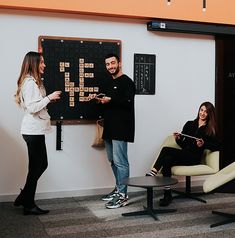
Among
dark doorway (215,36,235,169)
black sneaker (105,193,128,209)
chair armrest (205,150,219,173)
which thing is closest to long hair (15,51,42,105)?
black sneaker (105,193,128,209)

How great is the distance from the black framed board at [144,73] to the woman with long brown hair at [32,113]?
52.1 inches

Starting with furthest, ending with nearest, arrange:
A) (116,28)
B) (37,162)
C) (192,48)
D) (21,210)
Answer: (192,48) < (116,28) < (21,210) < (37,162)

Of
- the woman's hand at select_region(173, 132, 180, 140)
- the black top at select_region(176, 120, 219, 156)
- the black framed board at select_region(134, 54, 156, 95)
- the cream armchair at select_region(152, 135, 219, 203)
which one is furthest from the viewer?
the black framed board at select_region(134, 54, 156, 95)

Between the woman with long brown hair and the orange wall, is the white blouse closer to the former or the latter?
the woman with long brown hair

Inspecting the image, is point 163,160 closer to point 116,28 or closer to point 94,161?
point 94,161

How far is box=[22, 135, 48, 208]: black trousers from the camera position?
3.57 m

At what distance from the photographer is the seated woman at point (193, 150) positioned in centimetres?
405

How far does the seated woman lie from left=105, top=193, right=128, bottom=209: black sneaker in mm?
345

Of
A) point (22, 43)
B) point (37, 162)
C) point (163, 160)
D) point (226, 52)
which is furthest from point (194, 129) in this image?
point (22, 43)

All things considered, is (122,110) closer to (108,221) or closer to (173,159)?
(173,159)

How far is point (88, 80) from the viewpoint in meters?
4.42

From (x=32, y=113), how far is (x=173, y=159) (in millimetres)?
1494

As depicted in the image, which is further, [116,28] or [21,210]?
[116,28]

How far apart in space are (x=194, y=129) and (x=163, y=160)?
51 centimetres
